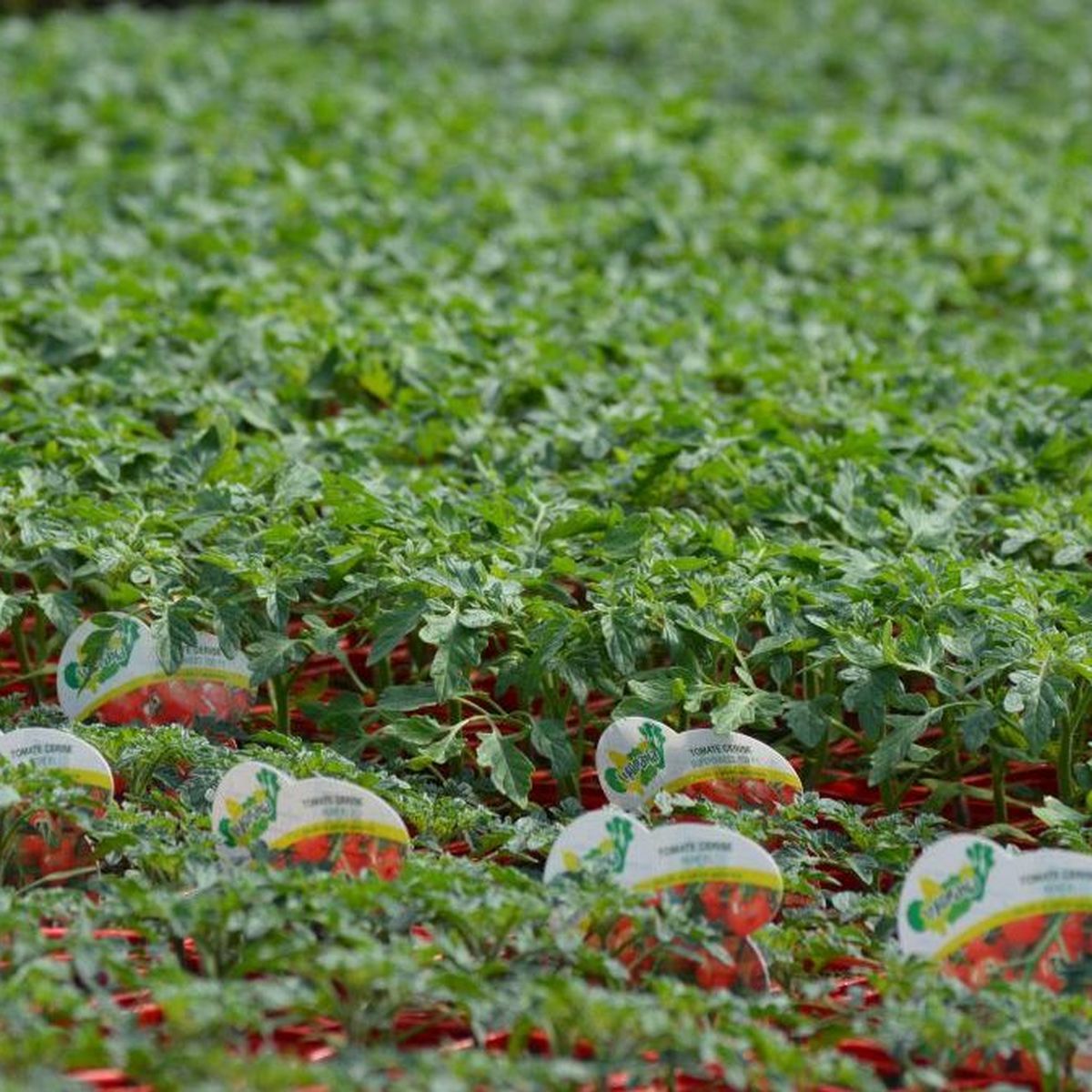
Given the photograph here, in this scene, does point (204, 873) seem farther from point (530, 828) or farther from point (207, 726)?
point (207, 726)

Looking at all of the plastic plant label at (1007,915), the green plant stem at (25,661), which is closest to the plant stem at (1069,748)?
the plastic plant label at (1007,915)

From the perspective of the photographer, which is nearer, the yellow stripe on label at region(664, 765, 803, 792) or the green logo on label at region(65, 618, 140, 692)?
the yellow stripe on label at region(664, 765, 803, 792)

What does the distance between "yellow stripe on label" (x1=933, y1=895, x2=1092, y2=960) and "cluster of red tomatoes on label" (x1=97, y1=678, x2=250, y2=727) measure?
102 cm

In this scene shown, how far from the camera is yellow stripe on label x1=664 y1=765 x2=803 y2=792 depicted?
2449 millimetres

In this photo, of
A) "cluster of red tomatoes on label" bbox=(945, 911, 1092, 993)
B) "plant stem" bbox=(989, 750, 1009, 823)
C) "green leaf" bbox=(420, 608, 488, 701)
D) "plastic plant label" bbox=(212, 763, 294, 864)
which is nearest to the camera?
"cluster of red tomatoes on label" bbox=(945, 911, 1092, 993)

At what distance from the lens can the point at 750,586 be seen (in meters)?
2.64

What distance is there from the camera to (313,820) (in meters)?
2.25

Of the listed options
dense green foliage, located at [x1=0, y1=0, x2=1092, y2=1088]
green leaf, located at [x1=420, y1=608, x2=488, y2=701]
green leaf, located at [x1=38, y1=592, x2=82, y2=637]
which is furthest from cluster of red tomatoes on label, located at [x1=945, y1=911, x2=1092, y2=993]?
green leaf, located at [x1=38, y1=592, x2=82, y2=637]

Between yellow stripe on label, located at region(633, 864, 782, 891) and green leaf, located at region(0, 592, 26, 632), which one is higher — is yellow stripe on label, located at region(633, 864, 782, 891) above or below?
below

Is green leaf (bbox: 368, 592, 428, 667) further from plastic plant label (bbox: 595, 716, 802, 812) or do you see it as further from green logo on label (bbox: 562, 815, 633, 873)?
green logo on label (bbox: 562, 815, 633, 873)

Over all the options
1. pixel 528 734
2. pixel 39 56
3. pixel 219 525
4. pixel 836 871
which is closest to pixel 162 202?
pixel 39 56

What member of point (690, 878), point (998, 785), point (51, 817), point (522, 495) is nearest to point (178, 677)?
point (51, 817)

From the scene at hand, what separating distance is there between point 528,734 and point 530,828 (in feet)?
0.92

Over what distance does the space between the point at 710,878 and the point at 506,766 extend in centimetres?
44
